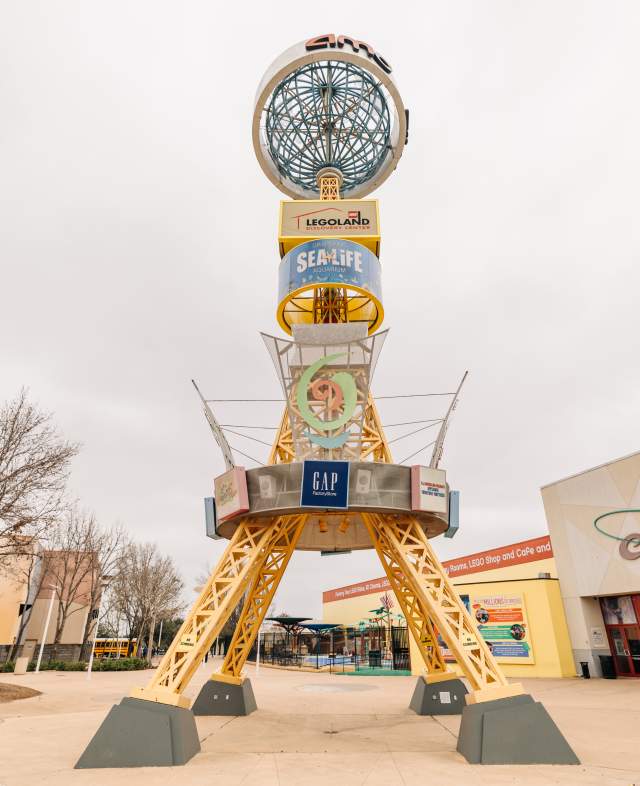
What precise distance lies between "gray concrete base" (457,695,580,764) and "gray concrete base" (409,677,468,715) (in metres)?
5.95

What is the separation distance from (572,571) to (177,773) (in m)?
24.4

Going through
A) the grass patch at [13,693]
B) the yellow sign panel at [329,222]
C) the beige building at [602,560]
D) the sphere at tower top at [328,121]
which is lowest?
the grass patch at [13,693]

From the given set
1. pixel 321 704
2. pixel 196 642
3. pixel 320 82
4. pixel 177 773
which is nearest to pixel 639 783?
pixel 177 773

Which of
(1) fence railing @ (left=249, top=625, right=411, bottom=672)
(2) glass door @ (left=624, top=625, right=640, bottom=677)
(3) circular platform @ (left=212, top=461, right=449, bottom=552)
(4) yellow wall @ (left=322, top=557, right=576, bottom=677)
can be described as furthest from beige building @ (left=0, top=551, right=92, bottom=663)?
(2) glass door @ (left=624, top=625, right=640, bottom=677)

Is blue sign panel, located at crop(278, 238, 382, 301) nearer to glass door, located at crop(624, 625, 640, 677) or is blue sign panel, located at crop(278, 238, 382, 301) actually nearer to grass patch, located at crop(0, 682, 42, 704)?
grass patch, located at crop(0, 682, 42, 704)

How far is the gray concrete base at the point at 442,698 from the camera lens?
15.7 m

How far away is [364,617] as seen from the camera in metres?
50.4

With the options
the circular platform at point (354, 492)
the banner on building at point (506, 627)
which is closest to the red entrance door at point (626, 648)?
the banner on building at point (506, 627)

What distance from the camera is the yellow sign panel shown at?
18.7m

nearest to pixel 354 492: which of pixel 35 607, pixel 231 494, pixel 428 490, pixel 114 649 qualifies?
pixel 428 490

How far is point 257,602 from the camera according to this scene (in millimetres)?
16438

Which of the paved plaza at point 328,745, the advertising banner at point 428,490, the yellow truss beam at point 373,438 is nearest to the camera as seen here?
the paved plaza at point 328,745

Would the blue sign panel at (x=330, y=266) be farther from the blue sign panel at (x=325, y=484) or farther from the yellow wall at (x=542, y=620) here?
the yellow wall at (x=542, y=620)

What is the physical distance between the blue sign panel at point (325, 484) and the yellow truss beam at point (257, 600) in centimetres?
331
